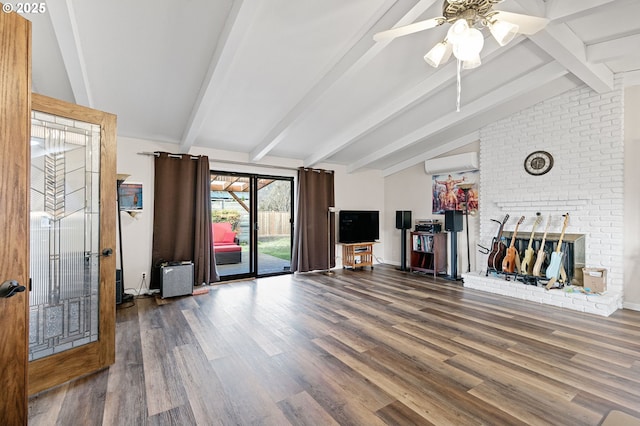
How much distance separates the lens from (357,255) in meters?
6.32

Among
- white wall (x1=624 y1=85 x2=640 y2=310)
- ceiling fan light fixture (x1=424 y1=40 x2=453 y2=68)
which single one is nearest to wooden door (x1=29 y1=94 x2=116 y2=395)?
ceiling fan light fixture (x1=424 y1=40 x2=453 y2=68)

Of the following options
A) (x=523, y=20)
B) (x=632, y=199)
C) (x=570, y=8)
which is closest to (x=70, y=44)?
(x=523, y=20)

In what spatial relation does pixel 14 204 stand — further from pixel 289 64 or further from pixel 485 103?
pixel 485 103

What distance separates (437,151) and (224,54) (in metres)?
4.61

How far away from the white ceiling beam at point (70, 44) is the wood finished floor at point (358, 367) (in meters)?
2.47

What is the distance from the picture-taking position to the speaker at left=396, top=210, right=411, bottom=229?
238 inches

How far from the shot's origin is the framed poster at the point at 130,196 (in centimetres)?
416

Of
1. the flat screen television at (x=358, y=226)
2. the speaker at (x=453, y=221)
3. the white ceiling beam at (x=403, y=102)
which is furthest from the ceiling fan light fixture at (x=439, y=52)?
the flat screen television at (x=358, y=226)

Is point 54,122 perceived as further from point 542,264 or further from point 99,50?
point 542,264

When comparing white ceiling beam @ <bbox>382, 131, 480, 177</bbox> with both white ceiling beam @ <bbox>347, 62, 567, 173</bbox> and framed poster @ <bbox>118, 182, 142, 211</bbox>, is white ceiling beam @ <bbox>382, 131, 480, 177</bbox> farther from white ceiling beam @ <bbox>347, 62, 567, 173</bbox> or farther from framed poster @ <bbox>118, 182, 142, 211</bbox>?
framed poster @ <bbox>118, 182, 142, 211</bbox>

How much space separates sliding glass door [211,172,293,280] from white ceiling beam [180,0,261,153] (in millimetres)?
1788

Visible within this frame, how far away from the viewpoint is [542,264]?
4203 millimetres

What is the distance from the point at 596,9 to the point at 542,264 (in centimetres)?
327

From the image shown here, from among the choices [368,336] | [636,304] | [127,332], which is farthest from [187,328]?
[636,304]
